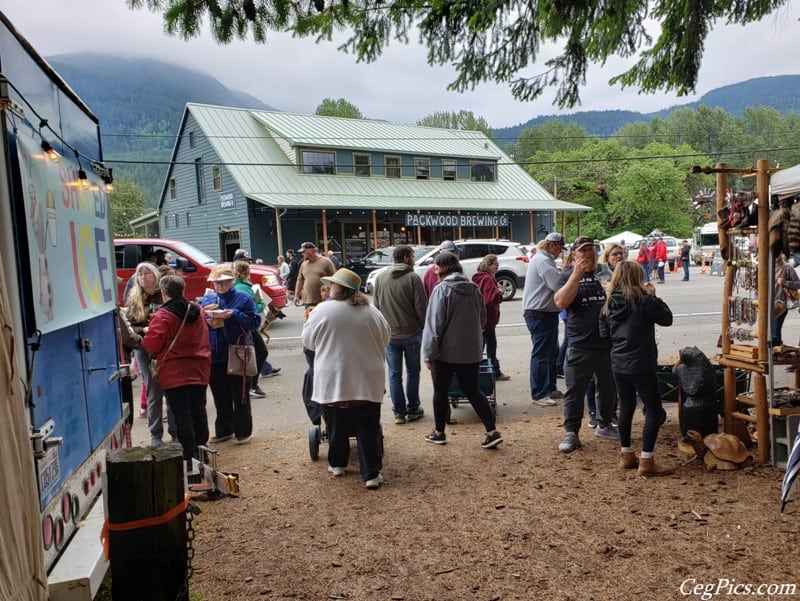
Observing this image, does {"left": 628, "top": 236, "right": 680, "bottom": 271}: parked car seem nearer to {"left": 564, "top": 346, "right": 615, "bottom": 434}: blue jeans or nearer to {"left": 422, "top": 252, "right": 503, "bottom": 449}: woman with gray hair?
{"left": 564, "top": 346, "right": 615, "bottom": 434}: blue jeans

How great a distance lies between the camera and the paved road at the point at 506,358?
6.63m

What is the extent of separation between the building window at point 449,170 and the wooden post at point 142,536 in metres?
29.0

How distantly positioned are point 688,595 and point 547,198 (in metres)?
30.6

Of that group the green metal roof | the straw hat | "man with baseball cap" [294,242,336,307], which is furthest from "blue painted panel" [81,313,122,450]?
the green metal roof

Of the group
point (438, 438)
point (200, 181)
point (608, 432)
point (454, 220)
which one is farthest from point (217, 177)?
point (608, 432)

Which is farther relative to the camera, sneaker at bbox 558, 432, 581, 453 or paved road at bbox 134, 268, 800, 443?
paved road at bbox 134, 268, 800, 443

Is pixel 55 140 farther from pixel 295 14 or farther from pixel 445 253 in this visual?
pixel 445 253

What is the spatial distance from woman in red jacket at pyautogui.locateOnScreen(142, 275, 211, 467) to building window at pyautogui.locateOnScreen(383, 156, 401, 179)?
24.9 metres

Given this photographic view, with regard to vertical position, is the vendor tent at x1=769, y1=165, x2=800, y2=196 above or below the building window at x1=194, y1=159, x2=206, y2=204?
below

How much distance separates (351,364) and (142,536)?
2303mm

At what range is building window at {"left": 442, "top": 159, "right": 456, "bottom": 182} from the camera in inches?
1199

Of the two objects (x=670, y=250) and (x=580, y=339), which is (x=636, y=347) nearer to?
(x=580, y=339)

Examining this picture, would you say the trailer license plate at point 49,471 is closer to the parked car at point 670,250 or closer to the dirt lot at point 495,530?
the dirt lot at point 495,530

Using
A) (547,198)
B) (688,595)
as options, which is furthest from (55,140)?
(547,198)
